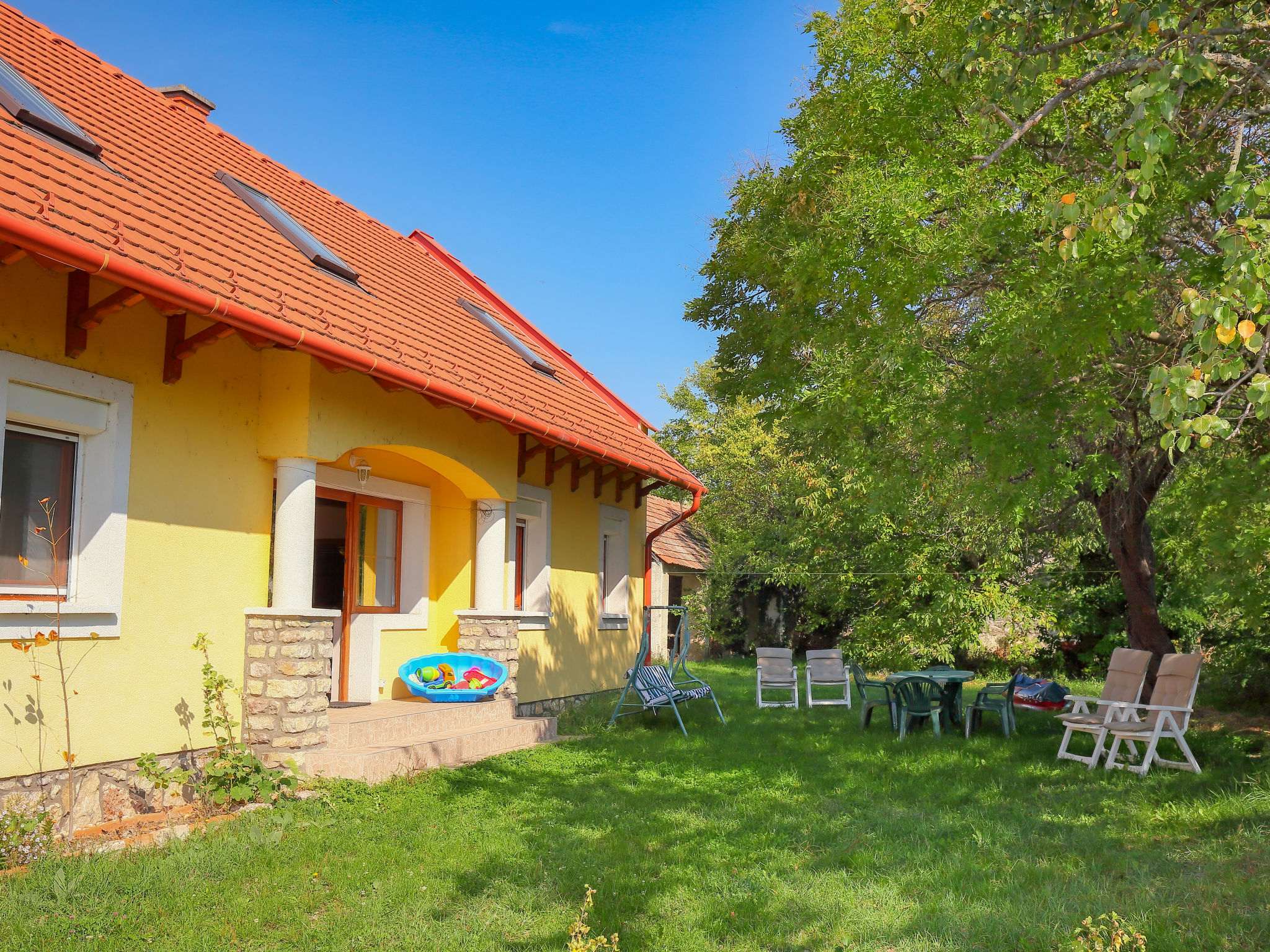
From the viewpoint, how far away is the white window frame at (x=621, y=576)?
13219 mm

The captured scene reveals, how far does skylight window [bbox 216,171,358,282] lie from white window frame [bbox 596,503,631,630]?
18.4ft

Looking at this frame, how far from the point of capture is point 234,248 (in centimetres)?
683

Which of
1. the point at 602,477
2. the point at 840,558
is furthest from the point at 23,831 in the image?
the point at 840,558

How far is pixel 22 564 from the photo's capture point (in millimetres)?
5430

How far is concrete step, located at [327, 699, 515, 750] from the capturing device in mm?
7418

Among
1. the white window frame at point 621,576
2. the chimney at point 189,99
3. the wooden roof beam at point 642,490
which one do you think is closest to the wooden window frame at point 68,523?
the chimney at point 189,99

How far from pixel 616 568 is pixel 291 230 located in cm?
699

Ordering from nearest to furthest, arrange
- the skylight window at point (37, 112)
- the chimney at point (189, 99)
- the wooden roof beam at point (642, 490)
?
the skylight window at point (37, 112) → the chimney at point (189, 99) → the wooden roof beam at point (642, 490)

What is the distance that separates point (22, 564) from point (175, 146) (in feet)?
15.3

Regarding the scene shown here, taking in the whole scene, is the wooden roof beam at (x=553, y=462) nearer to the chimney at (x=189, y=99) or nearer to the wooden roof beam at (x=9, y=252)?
the chimney at (x=189, y=99)

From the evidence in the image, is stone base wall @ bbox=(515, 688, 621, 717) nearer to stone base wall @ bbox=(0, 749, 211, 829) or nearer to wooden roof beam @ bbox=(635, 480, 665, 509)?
wooden roof beam @ bbox=(635, 480, 665, 509)

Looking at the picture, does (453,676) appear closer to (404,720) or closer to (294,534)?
(404,720)

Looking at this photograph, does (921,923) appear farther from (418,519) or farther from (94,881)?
(418,519)

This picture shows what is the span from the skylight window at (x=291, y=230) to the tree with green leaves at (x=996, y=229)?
3.80 m
